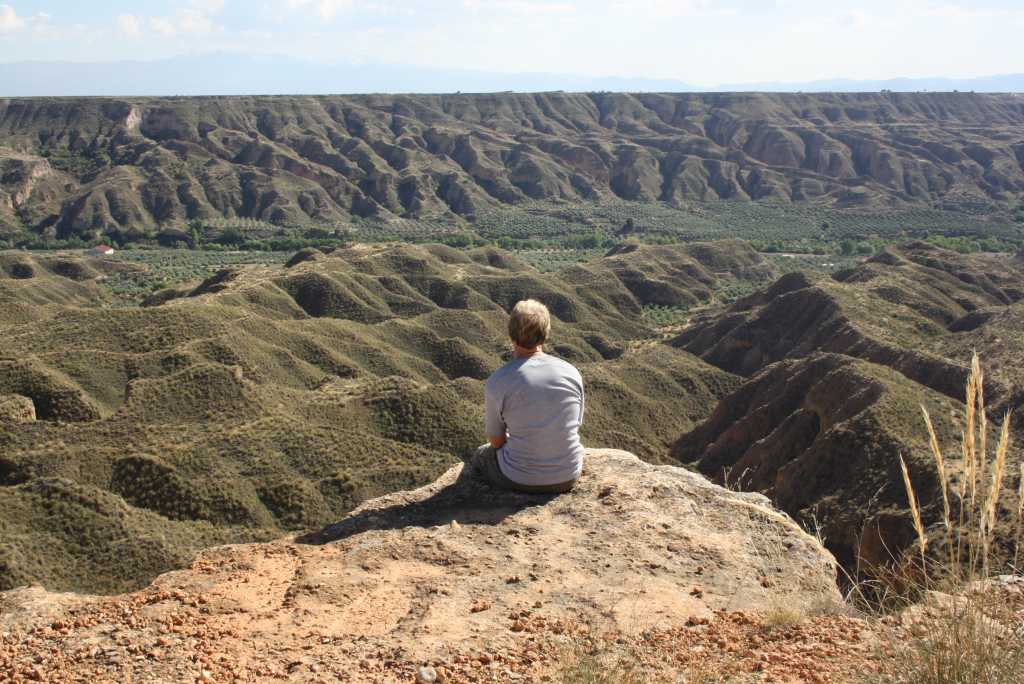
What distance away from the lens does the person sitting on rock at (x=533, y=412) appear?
7832mm

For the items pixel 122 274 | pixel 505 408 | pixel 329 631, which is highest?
pixel 505 408

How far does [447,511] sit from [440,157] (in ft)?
418

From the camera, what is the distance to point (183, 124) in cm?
12750

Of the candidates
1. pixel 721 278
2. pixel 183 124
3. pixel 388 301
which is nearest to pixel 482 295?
pixel 388 301

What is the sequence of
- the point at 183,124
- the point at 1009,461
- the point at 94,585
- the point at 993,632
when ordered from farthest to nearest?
the point at 183,124, the point at 1009,461, the point at 94,585, the point at 993,632

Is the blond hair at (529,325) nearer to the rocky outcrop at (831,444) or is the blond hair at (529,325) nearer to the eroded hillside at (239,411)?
the rocky outcrop at (831,444)

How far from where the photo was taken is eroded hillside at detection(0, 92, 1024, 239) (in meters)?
109

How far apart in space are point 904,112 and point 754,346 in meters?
132

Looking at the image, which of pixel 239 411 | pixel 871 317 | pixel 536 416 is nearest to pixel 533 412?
pixel 536 416

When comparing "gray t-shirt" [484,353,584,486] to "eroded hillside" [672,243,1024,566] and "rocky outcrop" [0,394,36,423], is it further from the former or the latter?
"rocky outcrop" [0,394,36,423]

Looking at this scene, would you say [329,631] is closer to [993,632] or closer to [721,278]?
[993,632]

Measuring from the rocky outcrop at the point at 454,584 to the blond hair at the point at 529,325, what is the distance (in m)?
1.58

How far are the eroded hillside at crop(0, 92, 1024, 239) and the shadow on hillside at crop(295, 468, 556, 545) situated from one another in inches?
3984

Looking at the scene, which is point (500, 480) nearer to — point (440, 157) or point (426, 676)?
point (426, 676)
